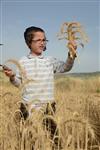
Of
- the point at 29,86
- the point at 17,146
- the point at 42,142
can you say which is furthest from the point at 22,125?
the point at 42,142

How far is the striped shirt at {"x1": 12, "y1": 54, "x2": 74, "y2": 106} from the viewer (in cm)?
364

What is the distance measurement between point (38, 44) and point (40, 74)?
0.25m

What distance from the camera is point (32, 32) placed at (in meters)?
3.87

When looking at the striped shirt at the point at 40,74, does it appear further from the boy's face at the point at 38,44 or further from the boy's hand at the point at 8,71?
the boy's hand at the point at 8,71

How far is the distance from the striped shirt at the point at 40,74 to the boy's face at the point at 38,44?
0.05 metres

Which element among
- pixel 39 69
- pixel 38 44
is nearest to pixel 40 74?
pixel 39 69

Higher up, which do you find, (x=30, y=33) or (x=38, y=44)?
(x=30, y=33)

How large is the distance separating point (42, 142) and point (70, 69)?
121cm

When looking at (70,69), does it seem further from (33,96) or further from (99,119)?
(99,119)

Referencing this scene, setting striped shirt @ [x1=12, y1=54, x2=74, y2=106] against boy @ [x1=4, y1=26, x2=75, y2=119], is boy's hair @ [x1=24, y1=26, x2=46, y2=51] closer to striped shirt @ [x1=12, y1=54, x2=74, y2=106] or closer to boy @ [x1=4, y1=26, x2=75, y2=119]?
boy @ [x1=4, y1=26, x2=75, y2=119]

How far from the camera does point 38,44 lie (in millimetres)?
3762

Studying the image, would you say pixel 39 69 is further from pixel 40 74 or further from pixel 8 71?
pixel 8 71

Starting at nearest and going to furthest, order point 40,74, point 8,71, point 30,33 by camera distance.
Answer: point 8,71 → point 40,74 → point 30,33

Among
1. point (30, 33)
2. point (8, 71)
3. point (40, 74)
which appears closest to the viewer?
point (8, 71)
